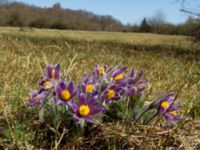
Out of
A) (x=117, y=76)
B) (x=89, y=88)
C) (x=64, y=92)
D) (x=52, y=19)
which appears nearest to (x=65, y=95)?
(x=64, y=92)

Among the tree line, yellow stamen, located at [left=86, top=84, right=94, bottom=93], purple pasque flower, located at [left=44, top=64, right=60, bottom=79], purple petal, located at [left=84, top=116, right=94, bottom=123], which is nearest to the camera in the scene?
purple petal, located at [left=84, top=116, right=94, bottom=123]

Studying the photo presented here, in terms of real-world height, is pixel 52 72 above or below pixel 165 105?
above

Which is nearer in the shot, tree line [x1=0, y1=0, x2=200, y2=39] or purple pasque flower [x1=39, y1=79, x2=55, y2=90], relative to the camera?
purple pasque flower [x1=39, y1=79, x2=55, y2=90]

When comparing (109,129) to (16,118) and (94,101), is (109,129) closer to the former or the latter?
(94,101)

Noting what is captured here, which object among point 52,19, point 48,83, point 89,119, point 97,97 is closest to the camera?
point 89,119

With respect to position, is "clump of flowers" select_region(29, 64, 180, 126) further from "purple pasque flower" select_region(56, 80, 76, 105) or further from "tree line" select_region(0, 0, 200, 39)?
"tree line" select_region(0, 0, 200, 39)

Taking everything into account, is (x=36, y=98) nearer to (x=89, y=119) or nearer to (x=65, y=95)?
(x=65, y=95)

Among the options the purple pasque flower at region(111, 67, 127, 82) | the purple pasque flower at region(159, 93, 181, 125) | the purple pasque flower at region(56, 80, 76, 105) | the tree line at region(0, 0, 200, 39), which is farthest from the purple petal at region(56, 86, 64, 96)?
the tree line at region(0, 0, 200, 39)

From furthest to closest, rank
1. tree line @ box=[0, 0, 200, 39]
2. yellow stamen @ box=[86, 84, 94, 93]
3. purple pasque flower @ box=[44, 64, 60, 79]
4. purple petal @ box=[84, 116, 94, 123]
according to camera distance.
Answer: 1. tree line @ box=[0, 0, 200, 39]
2. purple pasque flower @ box=[44, 64, 60, 79]
3. yellow stamen @ box=[86, 84, 94, 93]
4. purple petal @ box=[84, 116, 94, 123]
